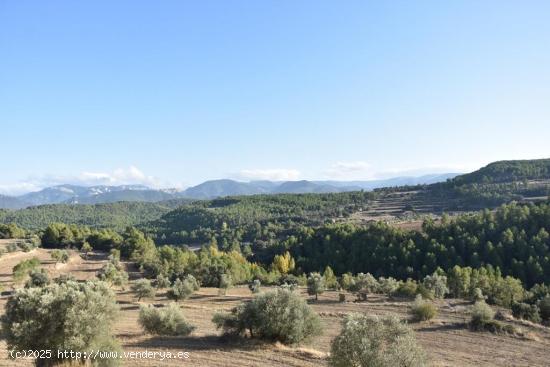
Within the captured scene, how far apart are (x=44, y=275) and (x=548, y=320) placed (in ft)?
247

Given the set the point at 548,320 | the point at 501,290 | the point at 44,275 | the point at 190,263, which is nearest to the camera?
the point at 548,320

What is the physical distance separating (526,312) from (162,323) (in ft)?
156

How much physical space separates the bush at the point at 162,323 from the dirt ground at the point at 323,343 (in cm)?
112

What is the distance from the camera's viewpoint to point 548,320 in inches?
2151

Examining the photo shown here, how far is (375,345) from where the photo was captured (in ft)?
73.5

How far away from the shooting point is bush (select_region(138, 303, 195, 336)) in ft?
119

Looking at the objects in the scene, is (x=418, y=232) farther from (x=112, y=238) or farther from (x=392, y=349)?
(x=392, y=349)

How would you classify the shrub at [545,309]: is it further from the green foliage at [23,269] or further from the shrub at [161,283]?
the green foliage at [23,269]

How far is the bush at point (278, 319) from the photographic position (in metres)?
32.6

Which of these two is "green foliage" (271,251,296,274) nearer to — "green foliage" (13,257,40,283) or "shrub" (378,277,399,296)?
"shrub" (378,277,399,296)

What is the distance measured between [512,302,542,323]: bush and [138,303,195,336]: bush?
44.1m

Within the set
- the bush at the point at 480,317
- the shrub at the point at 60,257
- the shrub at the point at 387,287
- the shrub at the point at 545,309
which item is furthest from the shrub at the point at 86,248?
the shrub at the point at 545,309

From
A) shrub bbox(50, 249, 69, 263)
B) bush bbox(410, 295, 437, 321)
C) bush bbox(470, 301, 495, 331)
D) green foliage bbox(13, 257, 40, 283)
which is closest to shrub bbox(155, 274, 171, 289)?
green foliage bbox(13, 257, 40, 283)

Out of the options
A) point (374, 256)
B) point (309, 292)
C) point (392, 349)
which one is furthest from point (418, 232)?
point (392, 349)
